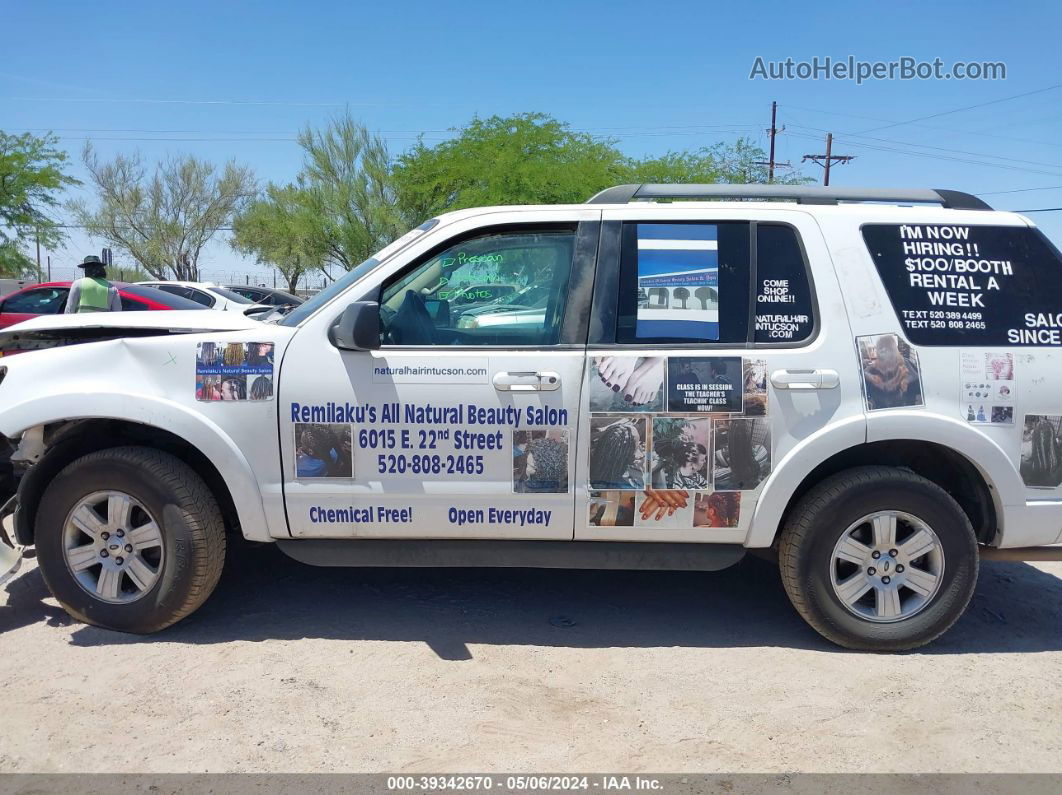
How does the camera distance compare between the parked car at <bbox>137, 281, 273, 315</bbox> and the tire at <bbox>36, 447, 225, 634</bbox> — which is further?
the parked car at <bbox>137, 281, 273, 315</bbox>

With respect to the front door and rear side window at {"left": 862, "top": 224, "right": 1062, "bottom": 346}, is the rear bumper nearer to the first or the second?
rear side window at {"left": 862, "top": 224, "right": 1062, "bottom": 346}

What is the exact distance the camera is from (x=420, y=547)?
3875 millimetres

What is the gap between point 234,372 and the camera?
3752mm

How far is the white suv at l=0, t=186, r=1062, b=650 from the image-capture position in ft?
12.2

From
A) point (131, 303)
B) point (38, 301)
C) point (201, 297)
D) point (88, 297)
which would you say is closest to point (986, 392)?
point (88, 297)

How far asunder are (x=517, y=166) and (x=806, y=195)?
22304 millimetres

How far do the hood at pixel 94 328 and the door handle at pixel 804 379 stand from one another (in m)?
2.50

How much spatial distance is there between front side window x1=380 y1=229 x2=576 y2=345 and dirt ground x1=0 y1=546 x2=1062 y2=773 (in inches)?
57.3

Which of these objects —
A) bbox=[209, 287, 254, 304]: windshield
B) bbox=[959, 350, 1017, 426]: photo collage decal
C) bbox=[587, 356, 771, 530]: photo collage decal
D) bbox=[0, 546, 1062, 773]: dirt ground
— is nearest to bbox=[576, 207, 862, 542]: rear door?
bbox=[587, 356, 771, 530]: photo collage decal

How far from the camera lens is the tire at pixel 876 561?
3729 mm

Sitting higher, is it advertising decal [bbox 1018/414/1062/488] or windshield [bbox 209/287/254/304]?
Answer: windshield [bbox 209/287/254/304]

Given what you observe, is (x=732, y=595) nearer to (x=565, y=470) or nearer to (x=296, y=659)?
(x=565, y=470)

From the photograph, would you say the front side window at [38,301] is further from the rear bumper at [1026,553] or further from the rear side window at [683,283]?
the rear bumper at [1026,553]

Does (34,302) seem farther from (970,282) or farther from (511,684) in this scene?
(970,282)
